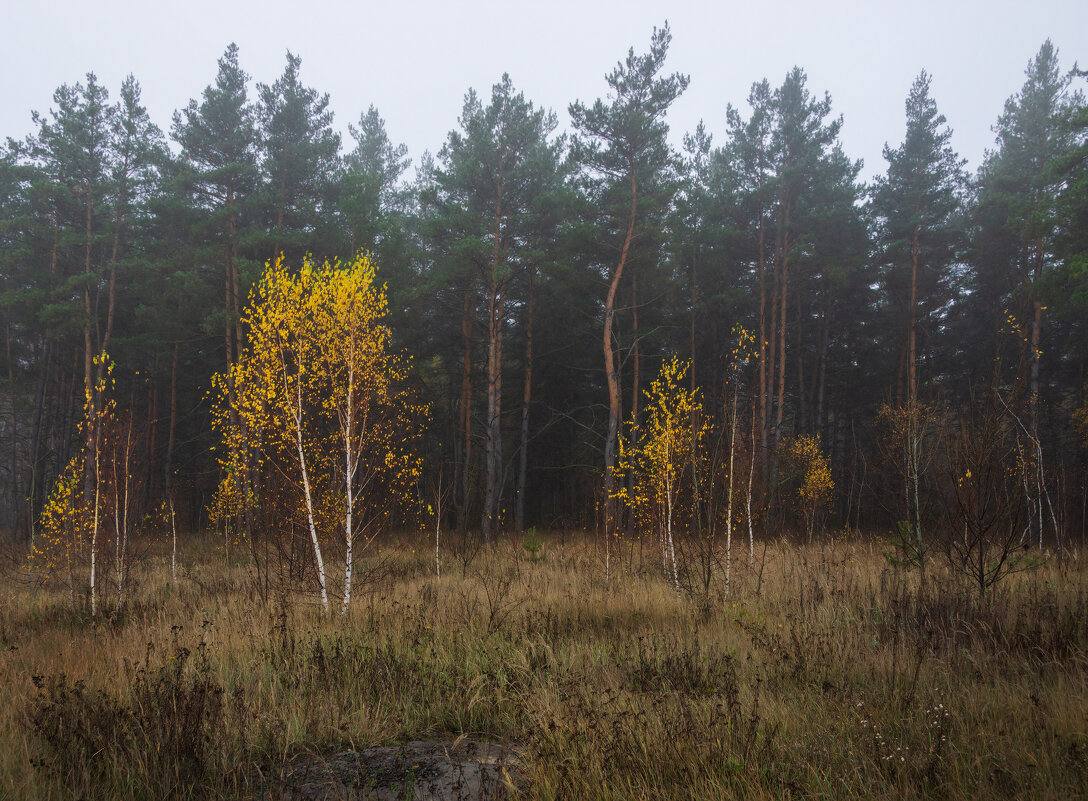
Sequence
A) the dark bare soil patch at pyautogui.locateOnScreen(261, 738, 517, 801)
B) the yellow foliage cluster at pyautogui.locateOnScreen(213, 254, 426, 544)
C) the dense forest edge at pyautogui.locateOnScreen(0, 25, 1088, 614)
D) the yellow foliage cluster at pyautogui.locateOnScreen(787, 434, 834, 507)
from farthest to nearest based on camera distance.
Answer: the yellow foliage cluster at pyautogui.locateOnScreen(787, 434, 834, 507) → the dense forest edge at pyautogui.locateOnScreen(0, 25, 1088, 614) → the yellow foliage cluster at pyautogui.locateOnScreen(213, 254, 426, 544) → the dark bare soil patch at pyautogui.locateOnScreen(261, 738, 517, 801)

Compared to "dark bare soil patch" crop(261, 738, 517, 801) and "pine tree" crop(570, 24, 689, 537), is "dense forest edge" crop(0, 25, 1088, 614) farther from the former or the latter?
"dark bare soil patch" crop(261, 738, 517, 801)

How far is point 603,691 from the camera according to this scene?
457 centimetres

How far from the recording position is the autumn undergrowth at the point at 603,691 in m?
3.33

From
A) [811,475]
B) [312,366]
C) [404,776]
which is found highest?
[312,366]

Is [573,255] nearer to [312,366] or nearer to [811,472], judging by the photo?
[811,472]

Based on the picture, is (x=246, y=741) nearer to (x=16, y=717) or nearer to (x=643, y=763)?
(x=16, y=717)

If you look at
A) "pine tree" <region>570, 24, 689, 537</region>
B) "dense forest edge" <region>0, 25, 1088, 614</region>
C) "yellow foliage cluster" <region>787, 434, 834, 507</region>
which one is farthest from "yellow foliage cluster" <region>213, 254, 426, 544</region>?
"yellow foliage cluster" <region>787, 434, 834, 507</region>

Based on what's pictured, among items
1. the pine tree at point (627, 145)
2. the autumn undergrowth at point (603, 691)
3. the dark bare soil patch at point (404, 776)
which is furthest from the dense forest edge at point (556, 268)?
the dark bare soil patch at point (404, 776)

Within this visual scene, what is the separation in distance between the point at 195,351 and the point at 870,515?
28.0m

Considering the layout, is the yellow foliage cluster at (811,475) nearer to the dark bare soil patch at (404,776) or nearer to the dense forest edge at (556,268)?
the dense forest edge at (556,268)

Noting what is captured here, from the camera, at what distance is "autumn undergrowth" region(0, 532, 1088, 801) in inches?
131

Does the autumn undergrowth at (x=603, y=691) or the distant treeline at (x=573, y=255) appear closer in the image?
the autumn undergrowth at (x=603, y=691)

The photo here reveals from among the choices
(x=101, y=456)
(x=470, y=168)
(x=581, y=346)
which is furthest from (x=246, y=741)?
(x=581, y=346)

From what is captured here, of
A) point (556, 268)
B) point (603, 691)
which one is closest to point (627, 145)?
point (556, 268)
